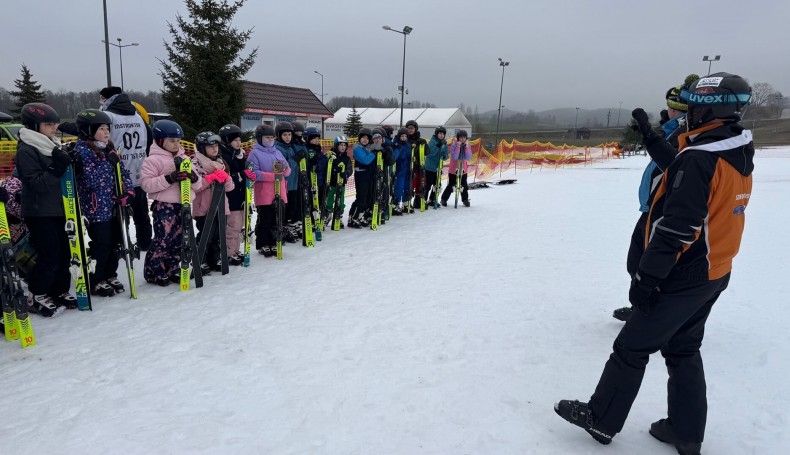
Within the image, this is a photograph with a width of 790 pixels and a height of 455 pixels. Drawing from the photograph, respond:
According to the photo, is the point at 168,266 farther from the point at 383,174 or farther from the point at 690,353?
the point at 690,353

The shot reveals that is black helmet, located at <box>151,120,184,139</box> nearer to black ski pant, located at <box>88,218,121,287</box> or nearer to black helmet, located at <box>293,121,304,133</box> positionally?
black ski pant, located at <box>88,218,121,287</box>

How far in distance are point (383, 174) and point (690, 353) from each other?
690 centimetres

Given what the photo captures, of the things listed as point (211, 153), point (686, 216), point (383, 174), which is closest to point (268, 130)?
point (211, 153)

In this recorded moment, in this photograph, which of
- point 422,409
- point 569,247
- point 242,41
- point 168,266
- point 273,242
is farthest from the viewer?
point 242,41

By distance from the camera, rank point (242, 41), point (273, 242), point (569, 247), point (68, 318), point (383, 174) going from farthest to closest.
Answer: point (242, 41)
point (383, 174)
point (569, 247)
point (273, 242)
point (68, 318)

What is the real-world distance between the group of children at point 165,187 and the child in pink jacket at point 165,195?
0.01 meters

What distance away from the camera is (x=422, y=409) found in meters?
3.04

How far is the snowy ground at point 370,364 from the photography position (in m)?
2.77

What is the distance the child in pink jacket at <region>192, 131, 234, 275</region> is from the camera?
5398 millimetres

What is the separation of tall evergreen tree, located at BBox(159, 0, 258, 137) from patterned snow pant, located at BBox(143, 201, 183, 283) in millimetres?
11329

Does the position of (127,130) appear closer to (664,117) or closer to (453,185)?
(664,117)

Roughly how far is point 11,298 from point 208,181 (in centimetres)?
222

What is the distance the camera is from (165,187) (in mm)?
4895

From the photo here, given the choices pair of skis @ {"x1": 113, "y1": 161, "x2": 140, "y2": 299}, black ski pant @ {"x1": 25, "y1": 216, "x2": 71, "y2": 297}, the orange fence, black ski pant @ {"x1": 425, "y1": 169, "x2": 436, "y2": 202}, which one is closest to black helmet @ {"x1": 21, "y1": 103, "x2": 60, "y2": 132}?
pair of skis @ {"x1": 113, "y1": 161, "x2": 140, "y2": 299}
